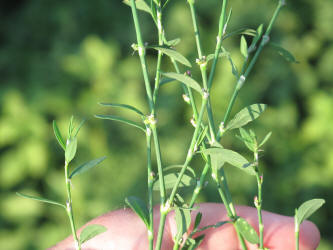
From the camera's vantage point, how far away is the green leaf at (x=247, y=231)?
0.51m

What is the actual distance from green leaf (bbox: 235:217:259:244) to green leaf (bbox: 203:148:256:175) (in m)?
0.10

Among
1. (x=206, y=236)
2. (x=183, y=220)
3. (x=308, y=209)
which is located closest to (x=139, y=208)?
(x=183, y=220)

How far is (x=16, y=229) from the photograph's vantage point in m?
1.34

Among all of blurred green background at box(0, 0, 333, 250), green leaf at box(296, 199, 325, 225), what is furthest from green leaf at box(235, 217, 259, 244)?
blurred green background at box(0, 0, 333, 250)

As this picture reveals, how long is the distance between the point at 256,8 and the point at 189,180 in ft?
4.00

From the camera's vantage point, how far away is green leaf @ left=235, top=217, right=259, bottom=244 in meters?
0.51

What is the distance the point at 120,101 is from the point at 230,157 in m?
0.92

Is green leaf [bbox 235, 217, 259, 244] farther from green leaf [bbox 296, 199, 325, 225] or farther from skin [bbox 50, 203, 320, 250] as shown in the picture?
skin [bbox 50, 203, 320, 250]

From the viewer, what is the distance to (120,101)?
133 cm

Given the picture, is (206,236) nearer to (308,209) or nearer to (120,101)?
(308,209)

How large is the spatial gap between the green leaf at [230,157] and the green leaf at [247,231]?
0.33 feet

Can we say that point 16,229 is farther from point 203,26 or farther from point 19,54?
point 203,26

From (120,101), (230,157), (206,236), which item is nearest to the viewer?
(230,157)

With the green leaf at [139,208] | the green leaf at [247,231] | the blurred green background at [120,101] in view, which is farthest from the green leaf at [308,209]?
the blurred green background at [120,101]
